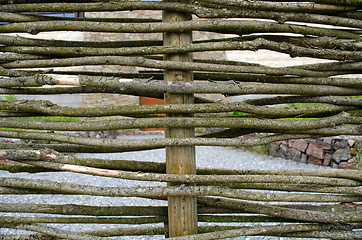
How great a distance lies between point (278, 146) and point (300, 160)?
475mm

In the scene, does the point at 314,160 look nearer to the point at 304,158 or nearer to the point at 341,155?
the point at 304,158

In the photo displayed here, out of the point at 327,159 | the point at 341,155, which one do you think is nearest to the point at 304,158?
the point at 327,159

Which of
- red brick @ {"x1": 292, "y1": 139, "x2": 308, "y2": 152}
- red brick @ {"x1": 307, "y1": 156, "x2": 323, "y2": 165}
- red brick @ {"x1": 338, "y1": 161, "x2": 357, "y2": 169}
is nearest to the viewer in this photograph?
red brick @ {"x1": 338, "y1": 161, "x2": 357, "y2": 169}

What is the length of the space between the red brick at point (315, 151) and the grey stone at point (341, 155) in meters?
0.18

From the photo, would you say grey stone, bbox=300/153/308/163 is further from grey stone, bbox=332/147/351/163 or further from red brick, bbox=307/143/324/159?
grey stone, bbox=332/147/351/163

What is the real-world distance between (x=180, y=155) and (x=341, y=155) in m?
3.43

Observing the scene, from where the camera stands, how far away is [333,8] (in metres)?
1.44

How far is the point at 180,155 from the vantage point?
4.63 feet

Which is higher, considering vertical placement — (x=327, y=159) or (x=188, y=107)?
(x=188, y=107)

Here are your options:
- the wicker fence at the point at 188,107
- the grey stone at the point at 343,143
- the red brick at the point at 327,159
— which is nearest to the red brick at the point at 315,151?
the red brick at the point at 327,159

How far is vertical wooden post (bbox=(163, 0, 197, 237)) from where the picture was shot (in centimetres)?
142

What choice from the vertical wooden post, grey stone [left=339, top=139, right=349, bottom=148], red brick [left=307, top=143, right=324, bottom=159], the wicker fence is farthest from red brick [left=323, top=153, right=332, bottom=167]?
the vertical wooden post

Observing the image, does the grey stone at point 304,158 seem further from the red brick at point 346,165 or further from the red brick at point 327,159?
the red brick at point 346,165

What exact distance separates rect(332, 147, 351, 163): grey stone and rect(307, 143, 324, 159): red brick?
0.60ft
